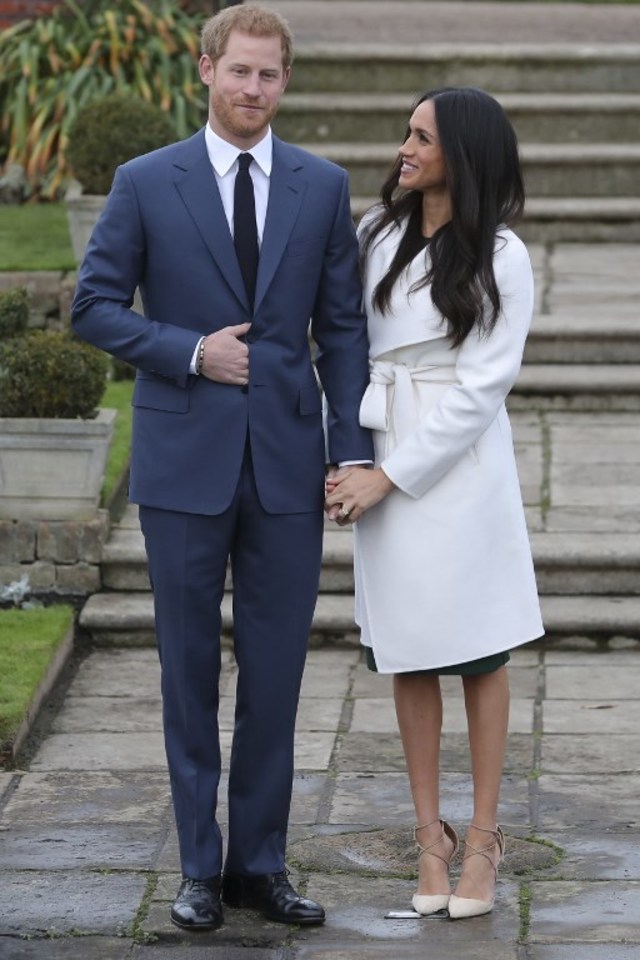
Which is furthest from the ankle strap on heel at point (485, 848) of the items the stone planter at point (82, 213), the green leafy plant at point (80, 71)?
the green leafy plant at point (80, 71)

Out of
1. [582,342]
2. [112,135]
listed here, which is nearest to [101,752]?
[582,342]

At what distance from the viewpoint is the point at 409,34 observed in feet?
39.7

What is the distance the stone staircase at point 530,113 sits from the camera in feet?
34.1

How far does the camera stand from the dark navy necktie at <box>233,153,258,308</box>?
4.08 m

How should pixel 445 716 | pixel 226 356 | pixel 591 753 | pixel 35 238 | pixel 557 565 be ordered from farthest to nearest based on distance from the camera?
1. pixel 35 238
2. pixel 557 565
3. pixel 445 716
4. pixel 591 753
5. pixel 226 356

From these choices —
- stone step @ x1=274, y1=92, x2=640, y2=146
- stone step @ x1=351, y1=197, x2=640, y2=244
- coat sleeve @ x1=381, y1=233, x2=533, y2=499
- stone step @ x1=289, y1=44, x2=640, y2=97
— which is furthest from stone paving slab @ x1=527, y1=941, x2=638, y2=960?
stone step @ x1=289, y1=44, x2=640, y2=97

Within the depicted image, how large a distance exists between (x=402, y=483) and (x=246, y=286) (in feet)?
1.76

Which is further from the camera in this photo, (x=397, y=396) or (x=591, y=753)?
(x=591, y=753)

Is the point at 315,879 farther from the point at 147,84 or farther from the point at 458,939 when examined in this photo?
the point at 147,84

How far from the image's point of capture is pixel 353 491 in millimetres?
4133

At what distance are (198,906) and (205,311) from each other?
128 centimetres

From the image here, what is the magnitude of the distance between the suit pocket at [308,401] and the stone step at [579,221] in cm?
621

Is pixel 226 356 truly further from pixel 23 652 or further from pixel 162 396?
pixel 23 652

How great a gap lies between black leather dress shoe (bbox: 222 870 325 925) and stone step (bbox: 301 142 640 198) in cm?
659
